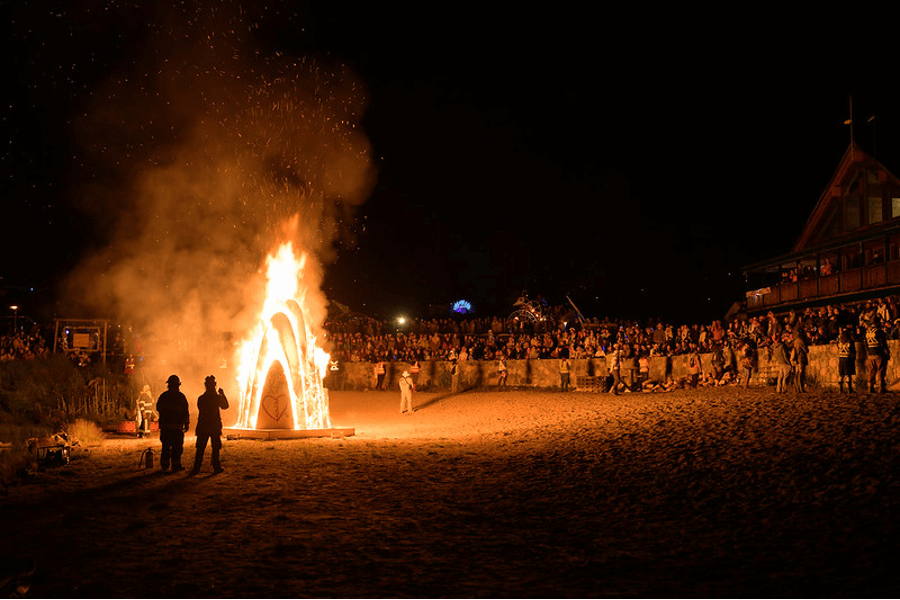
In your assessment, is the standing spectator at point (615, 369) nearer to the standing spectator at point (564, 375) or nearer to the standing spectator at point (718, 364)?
the standing spectator at point (564, 375)

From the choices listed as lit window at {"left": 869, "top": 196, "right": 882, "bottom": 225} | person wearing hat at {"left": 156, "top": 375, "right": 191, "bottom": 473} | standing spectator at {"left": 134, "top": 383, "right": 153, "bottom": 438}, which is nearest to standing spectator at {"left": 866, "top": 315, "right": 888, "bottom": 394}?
person wearing hat at {"left": 156, "top": 375, "right": 191, "bottom": 473}

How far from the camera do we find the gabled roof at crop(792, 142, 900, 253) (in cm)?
3346

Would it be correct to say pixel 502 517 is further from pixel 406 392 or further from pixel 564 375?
pixel 564 375

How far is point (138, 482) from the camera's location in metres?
13.8

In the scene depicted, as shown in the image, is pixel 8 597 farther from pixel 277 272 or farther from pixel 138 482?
pixel 277 272

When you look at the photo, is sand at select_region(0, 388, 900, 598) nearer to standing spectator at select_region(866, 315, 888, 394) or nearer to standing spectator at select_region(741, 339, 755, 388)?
standing spectator at select_region(866, 315, 888, 394)

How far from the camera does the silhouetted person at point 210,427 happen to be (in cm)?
1462

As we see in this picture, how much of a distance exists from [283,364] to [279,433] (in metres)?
2.08

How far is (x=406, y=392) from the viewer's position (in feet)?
88.3

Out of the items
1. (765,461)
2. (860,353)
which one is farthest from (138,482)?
(860,353)

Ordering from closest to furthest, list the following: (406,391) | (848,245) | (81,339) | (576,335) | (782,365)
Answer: (782,365) < (406,391) < (81,339) < (576,335) < (848,245)

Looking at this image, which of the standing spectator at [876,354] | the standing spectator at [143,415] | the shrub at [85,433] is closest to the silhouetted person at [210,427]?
the shrub at [85,433]

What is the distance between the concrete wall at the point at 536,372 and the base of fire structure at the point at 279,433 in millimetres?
12701

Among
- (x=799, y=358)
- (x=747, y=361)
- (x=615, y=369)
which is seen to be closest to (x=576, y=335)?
(x=615, y=369)
